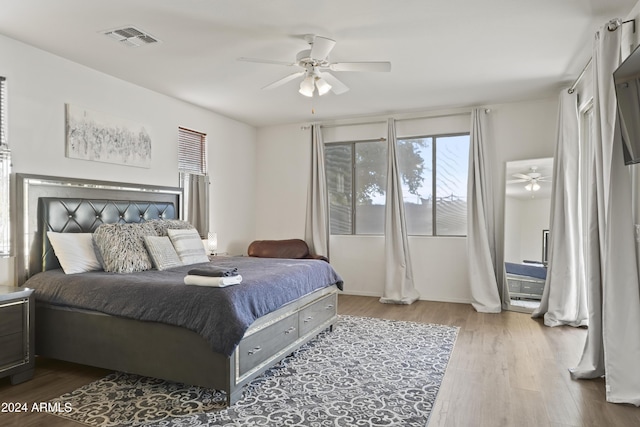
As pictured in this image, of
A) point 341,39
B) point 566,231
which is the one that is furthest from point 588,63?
point 341,39

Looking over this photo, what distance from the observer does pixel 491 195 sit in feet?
17.7

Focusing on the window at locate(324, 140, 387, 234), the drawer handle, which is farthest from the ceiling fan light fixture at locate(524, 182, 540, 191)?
the drawer handle

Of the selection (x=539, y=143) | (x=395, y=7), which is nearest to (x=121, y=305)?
(x=395, y=7)

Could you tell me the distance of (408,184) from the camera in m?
5.96

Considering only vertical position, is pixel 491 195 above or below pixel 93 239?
above

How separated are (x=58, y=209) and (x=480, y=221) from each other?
4835mm

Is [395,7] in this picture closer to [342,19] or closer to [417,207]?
[342,19]

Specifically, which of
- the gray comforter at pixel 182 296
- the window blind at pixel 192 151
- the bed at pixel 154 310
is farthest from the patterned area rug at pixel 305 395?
the window blind at pixel 192 151

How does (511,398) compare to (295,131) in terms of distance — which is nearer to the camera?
(511,398)

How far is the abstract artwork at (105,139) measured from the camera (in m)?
3.82

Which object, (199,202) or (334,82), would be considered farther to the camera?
(199,202)

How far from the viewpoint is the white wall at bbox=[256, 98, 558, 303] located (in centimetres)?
532

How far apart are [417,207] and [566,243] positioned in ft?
6.56

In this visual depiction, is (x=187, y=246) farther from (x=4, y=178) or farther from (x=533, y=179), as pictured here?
(x=533, y=179)
